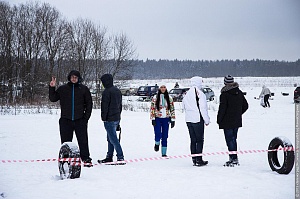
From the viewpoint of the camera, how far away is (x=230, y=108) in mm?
7176

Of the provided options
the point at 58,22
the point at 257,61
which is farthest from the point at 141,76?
the point at 58,22

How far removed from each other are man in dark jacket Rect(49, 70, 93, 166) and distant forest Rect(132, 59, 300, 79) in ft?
518

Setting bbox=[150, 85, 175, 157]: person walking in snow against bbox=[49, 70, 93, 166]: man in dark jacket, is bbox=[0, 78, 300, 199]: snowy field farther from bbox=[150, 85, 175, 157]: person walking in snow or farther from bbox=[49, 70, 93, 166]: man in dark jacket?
bbox=[150, 85, 175, 157]: person walking in snow

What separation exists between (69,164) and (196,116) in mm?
2893

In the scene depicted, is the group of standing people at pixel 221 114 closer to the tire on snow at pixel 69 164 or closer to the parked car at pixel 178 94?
the tire on snow at pixel 69 164

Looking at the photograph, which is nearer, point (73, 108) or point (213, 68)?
point (73, 108)

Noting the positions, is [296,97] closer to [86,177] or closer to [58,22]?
[86,177]

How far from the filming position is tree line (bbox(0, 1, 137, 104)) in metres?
33.8

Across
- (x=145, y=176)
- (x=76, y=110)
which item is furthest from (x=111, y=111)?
(x=145, y=176)

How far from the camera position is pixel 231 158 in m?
7.12

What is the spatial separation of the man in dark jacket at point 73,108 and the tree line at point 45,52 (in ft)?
84.0

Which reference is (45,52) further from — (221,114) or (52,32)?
(221,114)

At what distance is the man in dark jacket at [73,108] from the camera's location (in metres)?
7.04

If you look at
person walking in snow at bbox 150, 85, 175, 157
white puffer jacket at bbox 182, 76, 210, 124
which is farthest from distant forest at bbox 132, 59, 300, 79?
white puffer jacket at bbox 182, 76, 210, 124
